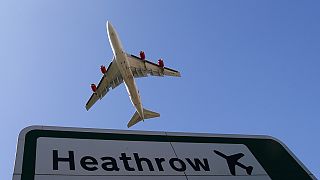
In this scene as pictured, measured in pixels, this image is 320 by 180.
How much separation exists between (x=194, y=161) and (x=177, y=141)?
27 centimetres

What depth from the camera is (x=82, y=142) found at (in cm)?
285

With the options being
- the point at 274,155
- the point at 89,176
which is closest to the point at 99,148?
the point at 89,176

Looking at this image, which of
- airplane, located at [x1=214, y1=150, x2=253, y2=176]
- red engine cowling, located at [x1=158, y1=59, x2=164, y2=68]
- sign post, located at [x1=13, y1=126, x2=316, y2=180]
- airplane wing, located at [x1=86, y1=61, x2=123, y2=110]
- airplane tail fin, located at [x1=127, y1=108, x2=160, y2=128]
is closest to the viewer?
sign post, located at [x1=13, y1=126, x2=316, y2=180]

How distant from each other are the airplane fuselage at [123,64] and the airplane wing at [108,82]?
8.71 feet

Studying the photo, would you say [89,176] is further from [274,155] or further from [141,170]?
[274,155]

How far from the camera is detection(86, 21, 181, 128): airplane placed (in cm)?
4019

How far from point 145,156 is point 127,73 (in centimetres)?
3757

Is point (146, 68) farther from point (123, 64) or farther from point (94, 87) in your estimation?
point (94, 87)

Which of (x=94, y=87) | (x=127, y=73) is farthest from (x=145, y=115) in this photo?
(x=127, y=73)

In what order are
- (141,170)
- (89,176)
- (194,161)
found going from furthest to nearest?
1. (194,161)
2. (141,170)
3. (89,176)

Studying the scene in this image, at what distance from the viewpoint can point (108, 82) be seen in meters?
44.6

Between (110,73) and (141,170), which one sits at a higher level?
(110,73)

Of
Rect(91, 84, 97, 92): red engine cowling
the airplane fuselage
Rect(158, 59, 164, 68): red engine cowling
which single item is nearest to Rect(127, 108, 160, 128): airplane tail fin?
the airplane fuselage

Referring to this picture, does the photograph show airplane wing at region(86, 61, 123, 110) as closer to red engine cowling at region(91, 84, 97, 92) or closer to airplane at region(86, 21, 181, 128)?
airplane at region(86, 21, 181, 128)
